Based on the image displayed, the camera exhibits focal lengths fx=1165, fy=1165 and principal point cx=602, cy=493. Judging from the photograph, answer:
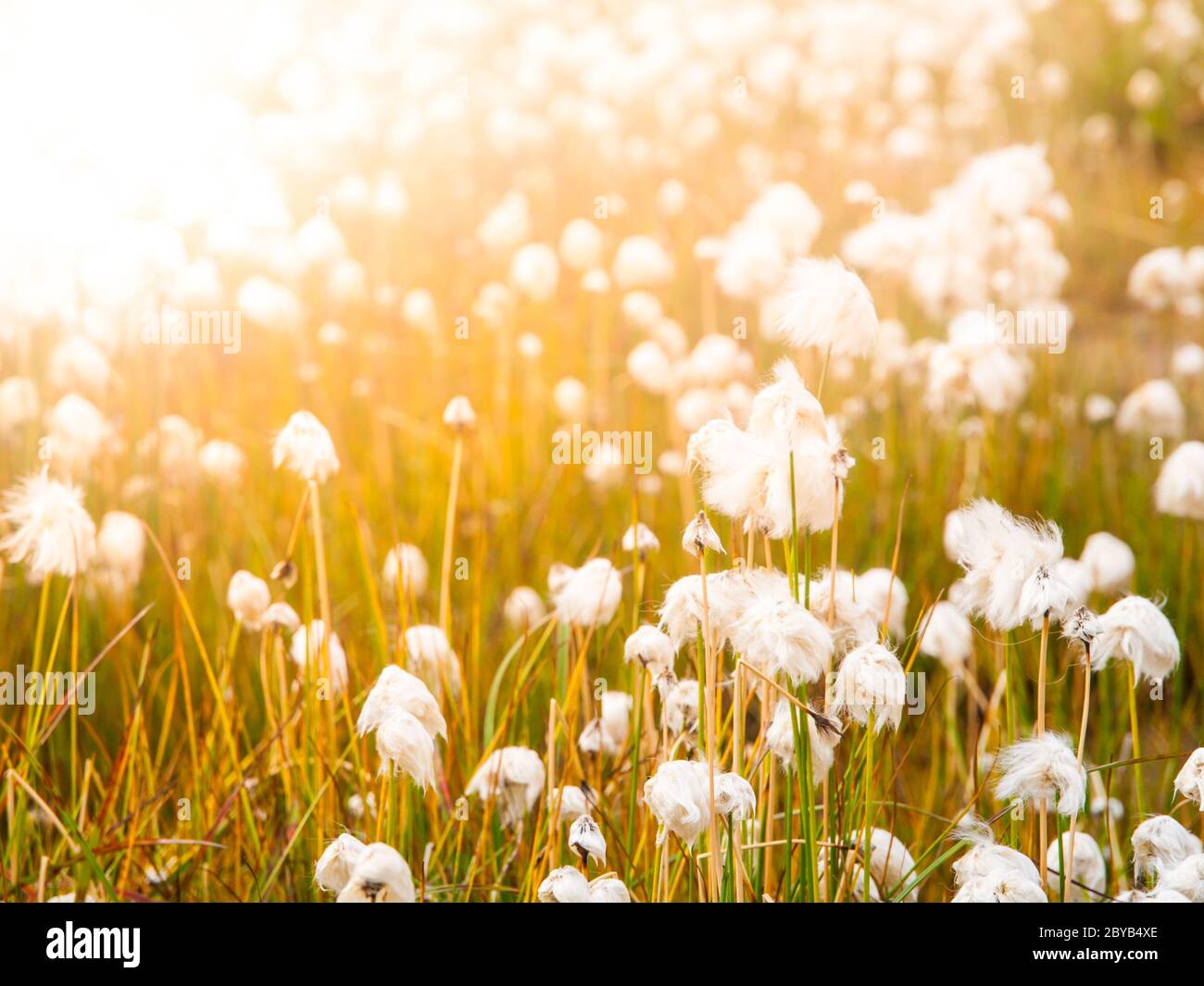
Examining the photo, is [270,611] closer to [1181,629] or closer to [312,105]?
[1181,629]

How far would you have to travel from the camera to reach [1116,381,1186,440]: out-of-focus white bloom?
310cm

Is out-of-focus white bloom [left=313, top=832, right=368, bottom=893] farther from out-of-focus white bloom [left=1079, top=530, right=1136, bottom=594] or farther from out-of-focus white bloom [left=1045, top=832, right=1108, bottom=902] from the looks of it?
out-of-focus white bloom [left=1079, top=530, right=1136, bottom=594]

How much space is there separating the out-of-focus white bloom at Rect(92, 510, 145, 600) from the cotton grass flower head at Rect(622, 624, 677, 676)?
1468 millimetres

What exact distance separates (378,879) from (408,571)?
787 millimetres

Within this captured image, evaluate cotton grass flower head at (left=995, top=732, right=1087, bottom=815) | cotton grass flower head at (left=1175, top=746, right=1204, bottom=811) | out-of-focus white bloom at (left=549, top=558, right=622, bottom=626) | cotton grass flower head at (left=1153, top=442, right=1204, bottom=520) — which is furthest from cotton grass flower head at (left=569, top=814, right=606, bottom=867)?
cotton grass flower head at (left=1153, top=442, right=1204, bottom=520)

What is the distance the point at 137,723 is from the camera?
198 cm

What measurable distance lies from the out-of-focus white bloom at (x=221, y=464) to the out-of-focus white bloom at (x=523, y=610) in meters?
0.88

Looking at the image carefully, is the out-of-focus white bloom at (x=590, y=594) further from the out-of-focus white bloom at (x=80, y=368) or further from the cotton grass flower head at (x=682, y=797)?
the out-of-focus white bloom at (x=80, y=368)

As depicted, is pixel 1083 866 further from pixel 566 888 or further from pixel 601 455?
pixel 601 455

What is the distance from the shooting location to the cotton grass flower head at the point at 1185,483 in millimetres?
2363

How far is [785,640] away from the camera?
4.64ft
